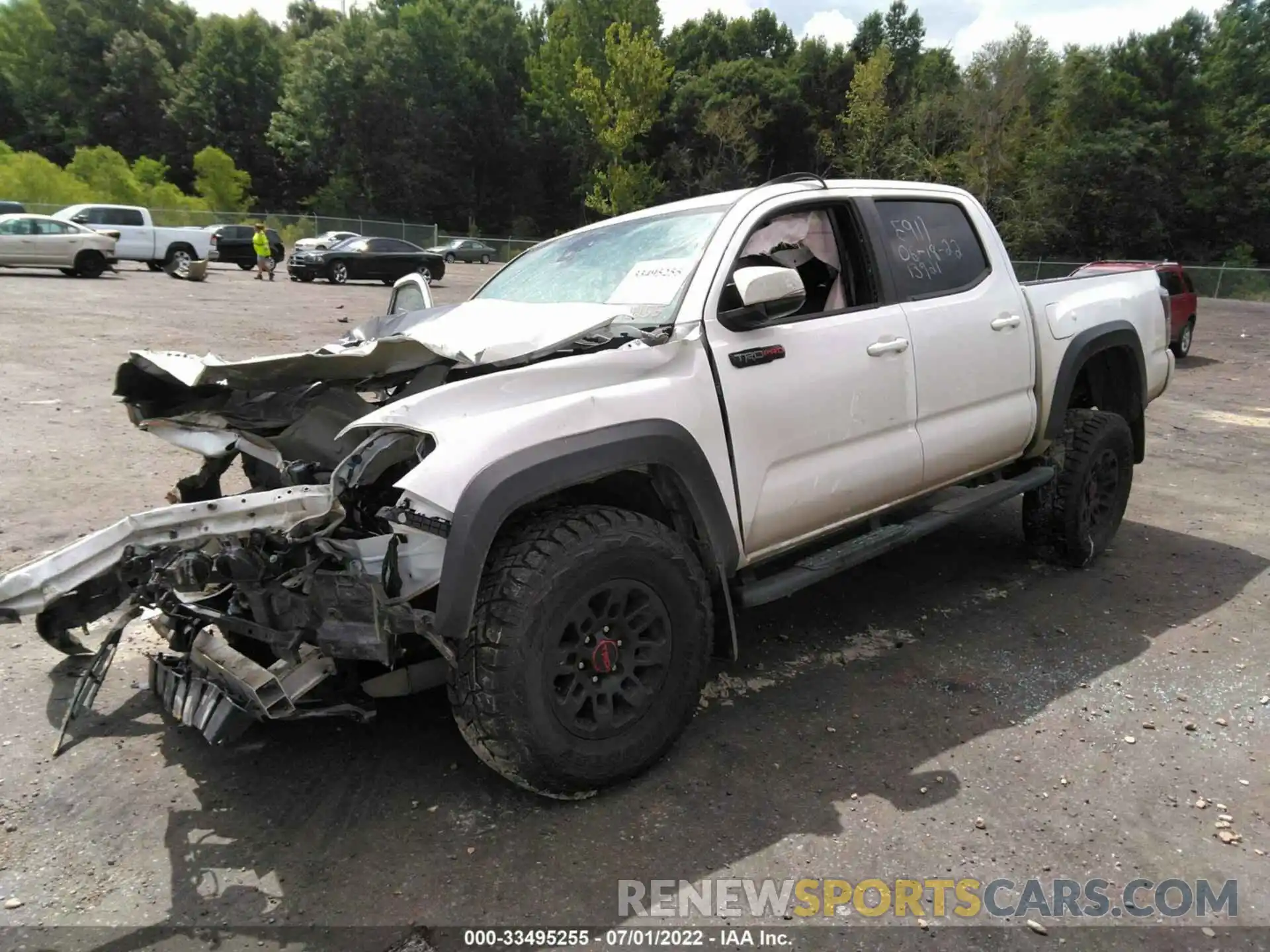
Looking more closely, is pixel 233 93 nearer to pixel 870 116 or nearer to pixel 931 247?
pixel 870 116

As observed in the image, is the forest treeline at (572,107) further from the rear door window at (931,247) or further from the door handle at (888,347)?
the door handle at (888,347)

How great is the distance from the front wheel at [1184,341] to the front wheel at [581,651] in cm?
1618

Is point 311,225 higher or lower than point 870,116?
lower

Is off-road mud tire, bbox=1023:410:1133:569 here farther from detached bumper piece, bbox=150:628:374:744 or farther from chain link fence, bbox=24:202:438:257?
chain link fence, bbox=24:202:438:257

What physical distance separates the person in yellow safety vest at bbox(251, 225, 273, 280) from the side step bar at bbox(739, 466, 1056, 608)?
2465cm

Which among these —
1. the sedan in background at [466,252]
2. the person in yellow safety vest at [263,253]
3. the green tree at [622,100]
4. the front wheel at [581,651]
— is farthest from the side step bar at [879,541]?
the green tree at [622,100]

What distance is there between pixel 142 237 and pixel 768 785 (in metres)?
26.6

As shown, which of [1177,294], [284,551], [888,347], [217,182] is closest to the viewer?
[284,551]

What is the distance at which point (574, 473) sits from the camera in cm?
270

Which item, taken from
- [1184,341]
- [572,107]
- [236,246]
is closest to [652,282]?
[1184,341]

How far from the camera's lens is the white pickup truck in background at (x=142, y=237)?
78.1ft

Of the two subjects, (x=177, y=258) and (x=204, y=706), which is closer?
(x=204, y=706)

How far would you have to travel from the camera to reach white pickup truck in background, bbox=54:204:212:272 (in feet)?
78.1

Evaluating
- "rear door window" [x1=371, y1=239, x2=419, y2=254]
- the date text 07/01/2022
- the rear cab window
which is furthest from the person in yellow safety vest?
the date text 07/01/2022
